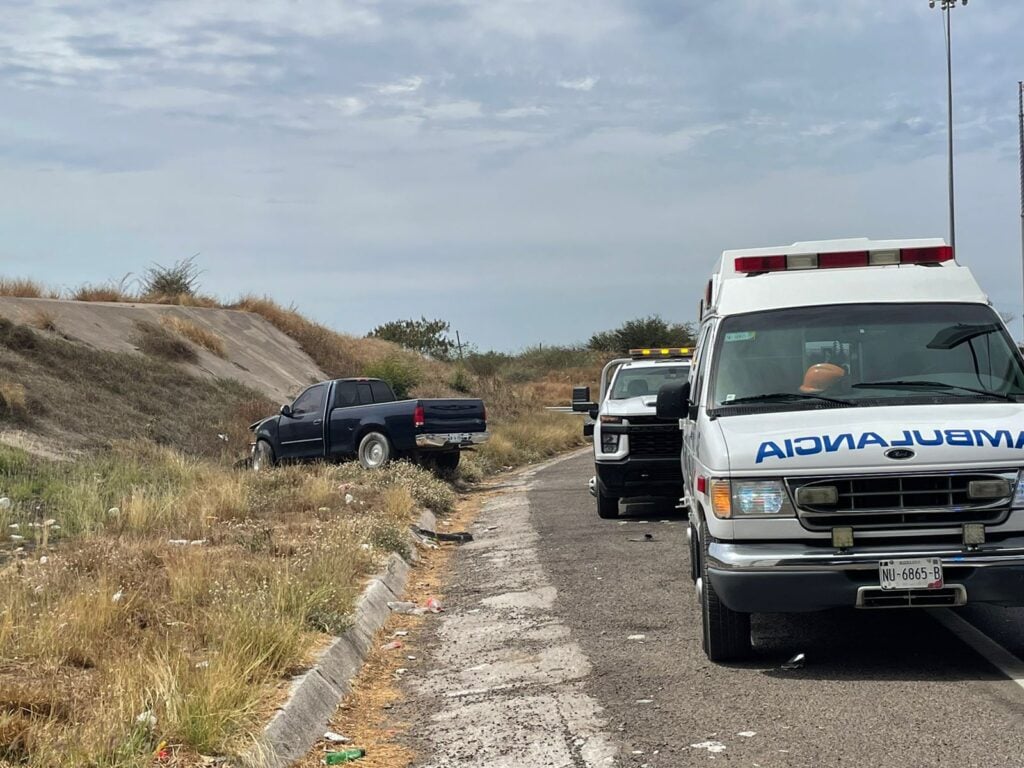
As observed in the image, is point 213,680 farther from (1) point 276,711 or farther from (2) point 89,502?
(2) point 89,502

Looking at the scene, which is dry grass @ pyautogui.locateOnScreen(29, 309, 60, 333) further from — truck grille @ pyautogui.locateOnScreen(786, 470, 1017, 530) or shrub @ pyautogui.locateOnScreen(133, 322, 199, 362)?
truck grille @ pyautogui.locateOnScreen(786, 470, 1017, 530)

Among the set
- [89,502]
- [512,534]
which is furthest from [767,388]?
[89,502]

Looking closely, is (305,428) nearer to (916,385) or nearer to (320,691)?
(320,691)

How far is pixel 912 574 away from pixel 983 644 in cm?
142

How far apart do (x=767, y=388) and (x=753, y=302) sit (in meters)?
0.82

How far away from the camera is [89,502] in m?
13.1

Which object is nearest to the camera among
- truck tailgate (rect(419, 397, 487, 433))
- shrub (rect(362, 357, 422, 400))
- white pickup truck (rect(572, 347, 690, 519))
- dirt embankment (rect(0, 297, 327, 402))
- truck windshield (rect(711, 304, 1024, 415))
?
truck windshield (rect(711, 304, 1024, 415))

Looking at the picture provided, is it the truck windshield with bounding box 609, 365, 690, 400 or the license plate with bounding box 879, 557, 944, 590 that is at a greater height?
the truck windshield with bounding box 609, 365, 690, 400

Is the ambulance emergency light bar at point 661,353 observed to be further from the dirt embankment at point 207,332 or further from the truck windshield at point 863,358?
the dirt embankment at point 207,332

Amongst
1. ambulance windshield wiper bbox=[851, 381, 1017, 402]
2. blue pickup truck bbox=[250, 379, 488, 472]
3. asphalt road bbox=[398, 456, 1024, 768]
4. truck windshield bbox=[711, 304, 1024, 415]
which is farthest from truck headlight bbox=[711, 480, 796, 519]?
blue pickup truck bbox=[250, 379, 488, 472]

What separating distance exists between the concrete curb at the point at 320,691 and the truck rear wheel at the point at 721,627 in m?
2.25

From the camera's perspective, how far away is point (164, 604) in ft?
26.8

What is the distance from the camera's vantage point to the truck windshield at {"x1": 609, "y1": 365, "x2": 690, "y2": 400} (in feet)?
50.7

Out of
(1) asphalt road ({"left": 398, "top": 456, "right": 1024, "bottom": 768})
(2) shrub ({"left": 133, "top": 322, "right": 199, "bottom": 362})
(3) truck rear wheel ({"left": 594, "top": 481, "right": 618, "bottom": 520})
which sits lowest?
(1) asphalt road ({"left": 398, "top": 456, "right": 1024, "bottom": 768})
